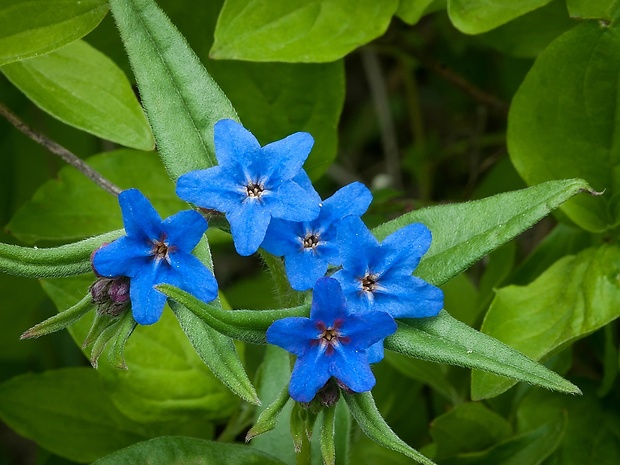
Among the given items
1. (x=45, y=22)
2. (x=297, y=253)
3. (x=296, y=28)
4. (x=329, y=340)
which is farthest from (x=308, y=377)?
(x=45, y=22)

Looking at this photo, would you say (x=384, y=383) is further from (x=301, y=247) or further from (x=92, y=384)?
(x=301, y=247)

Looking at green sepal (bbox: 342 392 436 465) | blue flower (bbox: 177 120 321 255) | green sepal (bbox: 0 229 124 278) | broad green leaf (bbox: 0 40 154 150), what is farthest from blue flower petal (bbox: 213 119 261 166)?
broad green leaf (bbox: 0 40 154 150)

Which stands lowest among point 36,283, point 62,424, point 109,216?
point 62,424

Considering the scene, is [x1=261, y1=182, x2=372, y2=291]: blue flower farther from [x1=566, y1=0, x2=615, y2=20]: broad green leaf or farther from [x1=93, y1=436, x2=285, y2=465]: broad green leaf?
[x1=566, y1=0, x2=615, y2=20]: broad green leaf

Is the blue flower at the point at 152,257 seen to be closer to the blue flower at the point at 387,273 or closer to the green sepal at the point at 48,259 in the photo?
the green sepal at the point at 48,259

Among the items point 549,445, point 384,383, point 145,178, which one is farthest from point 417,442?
point 145,178

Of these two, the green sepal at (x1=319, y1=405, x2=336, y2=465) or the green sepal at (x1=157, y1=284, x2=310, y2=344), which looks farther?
the green sepal at (x1=319, y1=405, x2=336, y2=465)
